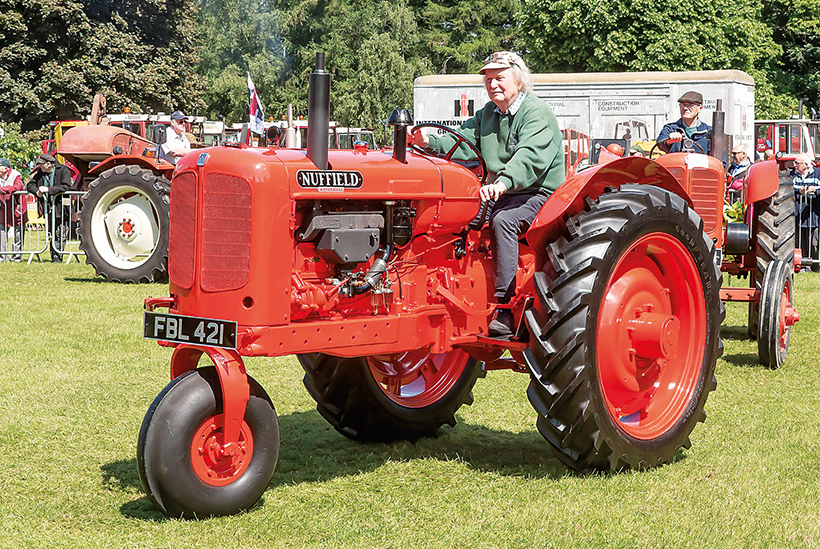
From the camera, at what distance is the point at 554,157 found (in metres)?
4.97

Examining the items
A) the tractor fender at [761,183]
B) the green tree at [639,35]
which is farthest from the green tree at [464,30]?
the tractor fender at [761,183]

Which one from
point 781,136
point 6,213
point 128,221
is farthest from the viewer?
point 781,136

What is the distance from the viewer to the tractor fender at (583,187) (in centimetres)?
462

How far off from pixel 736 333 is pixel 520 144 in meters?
4.98

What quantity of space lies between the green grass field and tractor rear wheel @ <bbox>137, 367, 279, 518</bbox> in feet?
0.31

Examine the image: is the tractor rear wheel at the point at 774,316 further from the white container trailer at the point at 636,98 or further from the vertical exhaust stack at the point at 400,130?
the white container trailer at the point at 636,98

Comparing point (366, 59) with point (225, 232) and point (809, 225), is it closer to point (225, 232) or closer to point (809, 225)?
point (809, 225)

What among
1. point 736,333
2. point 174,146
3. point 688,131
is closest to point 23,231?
point 174,146

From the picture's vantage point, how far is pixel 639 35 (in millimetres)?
32406

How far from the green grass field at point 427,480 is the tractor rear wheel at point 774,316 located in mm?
167

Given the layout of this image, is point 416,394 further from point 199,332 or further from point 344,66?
point 344,66

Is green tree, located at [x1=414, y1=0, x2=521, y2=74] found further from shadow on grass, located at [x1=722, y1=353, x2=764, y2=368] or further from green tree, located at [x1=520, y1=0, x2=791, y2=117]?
shadow on grass, located at [x1=722, y1=353, x2=764, y2=368]

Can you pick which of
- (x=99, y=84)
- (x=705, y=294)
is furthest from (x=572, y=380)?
(x=99, y=84)

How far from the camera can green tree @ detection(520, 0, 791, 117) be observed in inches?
1264
